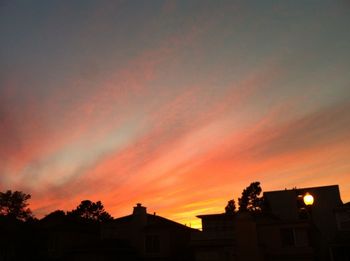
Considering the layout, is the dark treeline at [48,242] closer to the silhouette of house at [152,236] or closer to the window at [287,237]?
the silhouette of house at [152,236]

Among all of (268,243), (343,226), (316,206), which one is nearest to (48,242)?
(268,243)

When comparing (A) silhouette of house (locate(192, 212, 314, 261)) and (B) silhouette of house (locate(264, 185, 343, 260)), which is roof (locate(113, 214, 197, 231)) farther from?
(B) silhouette of house (locate(264, 185, 343, 260))

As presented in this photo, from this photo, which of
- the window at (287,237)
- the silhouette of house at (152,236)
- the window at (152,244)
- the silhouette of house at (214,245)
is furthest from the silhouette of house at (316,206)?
the window at (152,244)

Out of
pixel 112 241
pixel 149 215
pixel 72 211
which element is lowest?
pixel 112 241

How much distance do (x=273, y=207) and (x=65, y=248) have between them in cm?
3648

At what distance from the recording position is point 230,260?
33.5m

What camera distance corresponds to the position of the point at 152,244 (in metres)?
39.4

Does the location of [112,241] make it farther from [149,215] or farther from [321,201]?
[321,201]

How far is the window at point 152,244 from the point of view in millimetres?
39125

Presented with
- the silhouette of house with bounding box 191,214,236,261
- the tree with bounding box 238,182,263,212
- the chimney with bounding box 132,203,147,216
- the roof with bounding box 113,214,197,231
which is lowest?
the silhouette of house with bounding box 191,214,236,261

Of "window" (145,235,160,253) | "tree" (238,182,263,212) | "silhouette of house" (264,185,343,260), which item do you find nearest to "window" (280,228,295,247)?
"window" (145,235,160,253)

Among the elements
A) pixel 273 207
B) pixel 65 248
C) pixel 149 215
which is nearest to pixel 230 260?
pixel 149 215

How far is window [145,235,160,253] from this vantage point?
1540 inches

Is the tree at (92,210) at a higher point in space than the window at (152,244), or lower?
higher
